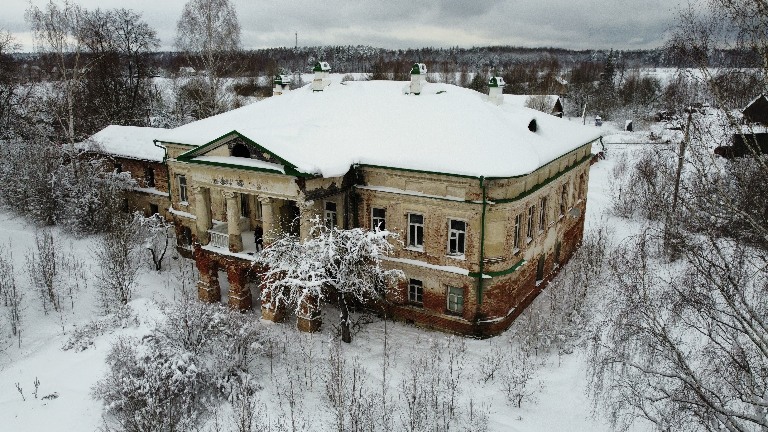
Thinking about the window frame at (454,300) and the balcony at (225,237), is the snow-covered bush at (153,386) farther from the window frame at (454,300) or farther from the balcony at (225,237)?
the window frame at (454,300)

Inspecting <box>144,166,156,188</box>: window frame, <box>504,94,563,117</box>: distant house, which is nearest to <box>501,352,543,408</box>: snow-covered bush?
<box>144,166,156,188</box>: window frame

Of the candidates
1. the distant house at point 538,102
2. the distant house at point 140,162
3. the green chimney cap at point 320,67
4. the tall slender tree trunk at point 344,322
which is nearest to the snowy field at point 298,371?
the tall slender tree trunk at point 344,322

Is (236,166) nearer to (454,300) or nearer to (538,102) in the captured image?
(454,300)

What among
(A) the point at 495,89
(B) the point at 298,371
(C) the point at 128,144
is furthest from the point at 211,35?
(B) the point at 298,371

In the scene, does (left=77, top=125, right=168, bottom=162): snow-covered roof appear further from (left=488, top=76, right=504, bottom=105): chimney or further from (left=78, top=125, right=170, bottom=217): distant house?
(left=488, top=76, right=504, bottom=105): chimney

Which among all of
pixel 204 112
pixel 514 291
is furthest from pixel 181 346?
pixel 204 112
